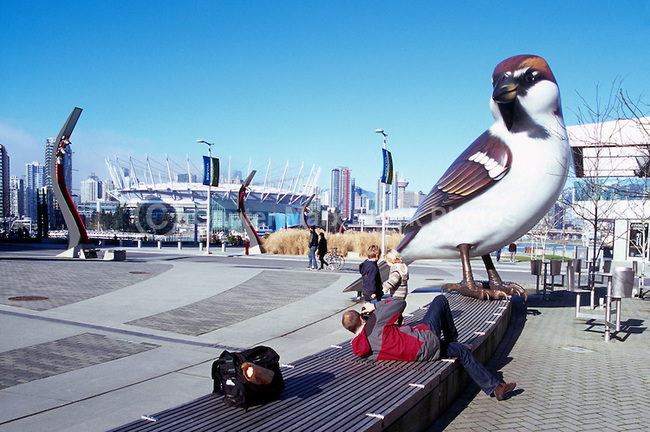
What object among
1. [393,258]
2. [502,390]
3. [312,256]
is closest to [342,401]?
[502,390]

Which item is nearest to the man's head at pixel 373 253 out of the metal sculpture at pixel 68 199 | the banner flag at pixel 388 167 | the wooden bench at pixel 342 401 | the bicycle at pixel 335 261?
the wooden bench at pixel 342 401

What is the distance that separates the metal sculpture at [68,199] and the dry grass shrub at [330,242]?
38.7 feet

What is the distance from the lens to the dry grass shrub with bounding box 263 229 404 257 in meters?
29.5

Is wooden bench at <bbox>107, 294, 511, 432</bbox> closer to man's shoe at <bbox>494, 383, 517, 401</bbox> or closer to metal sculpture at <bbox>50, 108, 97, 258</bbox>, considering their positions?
man's shoe at <bbox>494, 383, 517, 401</bbox>

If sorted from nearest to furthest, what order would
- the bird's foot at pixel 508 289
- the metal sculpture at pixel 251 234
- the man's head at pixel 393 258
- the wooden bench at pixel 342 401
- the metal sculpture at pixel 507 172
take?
1. the wooden bench at pixel 342 401
2. the man's head at pixel 393 258
3. the metal sculpture at pixel 507 172
4. the bird's foot at pixel 508 289
5. the metal sculpture at pixel 251 234

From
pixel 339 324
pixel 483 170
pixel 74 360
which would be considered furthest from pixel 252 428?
pixel 483 170

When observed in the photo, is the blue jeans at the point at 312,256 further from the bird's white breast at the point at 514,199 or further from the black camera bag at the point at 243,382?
the black camera bag at the point at 243,382

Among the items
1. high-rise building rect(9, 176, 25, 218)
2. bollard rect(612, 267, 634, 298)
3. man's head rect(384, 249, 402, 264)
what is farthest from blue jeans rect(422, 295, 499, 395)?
high-rise building rect(9, 176, 25, 218)

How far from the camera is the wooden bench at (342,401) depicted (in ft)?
10.2

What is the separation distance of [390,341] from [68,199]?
20200 millimetres

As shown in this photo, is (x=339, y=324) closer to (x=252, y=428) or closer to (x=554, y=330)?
(x=554, y=330)

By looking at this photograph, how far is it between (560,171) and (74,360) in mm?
7518

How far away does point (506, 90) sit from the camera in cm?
805

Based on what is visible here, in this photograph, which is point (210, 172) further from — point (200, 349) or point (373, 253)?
point (200, 349)
